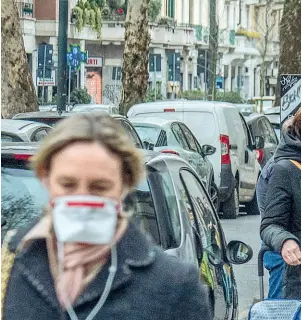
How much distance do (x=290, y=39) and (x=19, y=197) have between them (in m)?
25.8

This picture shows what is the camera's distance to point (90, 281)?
2602mm

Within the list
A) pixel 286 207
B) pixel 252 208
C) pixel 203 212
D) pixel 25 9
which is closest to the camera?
pixel 286 207

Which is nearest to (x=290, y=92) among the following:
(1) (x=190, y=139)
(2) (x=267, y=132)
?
(1) (x=190, y=139)

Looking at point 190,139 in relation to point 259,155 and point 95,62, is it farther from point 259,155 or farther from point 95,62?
point 95,62

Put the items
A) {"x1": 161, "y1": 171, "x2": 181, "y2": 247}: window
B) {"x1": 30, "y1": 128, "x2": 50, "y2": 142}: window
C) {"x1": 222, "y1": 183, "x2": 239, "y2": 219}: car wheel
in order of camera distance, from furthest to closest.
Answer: {"x1": 222, "y1": 183, "x2": 239, "y2": 219}: car wheel < {"x1": 30, "y1": 128, "x2": 50, "y2": 142}: window < {"x1": 161, "y1": 171, "x2": 181, "y2": 247}: window

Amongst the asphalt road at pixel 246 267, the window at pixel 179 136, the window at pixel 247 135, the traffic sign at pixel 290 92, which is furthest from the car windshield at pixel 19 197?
the window at pixel 247 135

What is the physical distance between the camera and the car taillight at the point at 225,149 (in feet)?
60.2

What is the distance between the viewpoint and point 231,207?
1831 centimetres

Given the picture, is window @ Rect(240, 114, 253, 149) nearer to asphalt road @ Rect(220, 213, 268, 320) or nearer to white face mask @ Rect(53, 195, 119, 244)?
asphalt road @ Rect(220, 213, 268, 320)

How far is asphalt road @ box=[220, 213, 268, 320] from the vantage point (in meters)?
10.5

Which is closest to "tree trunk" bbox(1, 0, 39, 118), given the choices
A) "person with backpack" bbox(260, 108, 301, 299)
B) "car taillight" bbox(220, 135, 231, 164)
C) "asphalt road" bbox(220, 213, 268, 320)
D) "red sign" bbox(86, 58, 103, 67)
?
"car taillight" bbox(220, 135, 231, 164)

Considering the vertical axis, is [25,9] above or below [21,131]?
above

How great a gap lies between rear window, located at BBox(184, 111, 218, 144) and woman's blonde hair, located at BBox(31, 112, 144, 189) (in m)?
15.7

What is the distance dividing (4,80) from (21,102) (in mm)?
501
